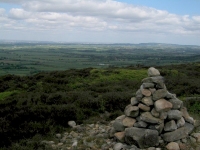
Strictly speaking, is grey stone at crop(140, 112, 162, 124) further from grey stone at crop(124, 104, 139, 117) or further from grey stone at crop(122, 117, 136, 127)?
grey stone at crop(122, 117, 136, 127)

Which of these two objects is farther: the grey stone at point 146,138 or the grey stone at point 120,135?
the grey stone at point 120,135

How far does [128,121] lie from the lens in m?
8.04

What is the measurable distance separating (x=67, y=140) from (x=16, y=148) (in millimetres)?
1676

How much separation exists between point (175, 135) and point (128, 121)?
152 cm

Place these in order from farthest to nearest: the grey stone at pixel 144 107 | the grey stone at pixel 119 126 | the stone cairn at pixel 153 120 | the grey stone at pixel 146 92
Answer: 1. the grey stone at pixel 119 126
2. the grey stone at pixel 146 92
3. the grey stone at pixel 144 107
4. the stone cairn at pixel 153 120

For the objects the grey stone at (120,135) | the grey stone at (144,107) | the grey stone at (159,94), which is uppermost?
the grey stone at (159,94)

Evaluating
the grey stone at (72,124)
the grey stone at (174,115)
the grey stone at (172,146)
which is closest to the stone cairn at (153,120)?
the grey stone at (174,115)

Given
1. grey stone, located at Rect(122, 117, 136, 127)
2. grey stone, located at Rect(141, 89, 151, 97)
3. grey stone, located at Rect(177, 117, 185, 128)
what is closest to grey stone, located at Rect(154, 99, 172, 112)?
grey stone, located at Rect(141, 89, 151, 97)

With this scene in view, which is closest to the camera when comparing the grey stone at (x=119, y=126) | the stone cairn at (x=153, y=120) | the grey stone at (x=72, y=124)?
the stone cairn at (x=153, y=120)

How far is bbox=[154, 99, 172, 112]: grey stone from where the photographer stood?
764cm

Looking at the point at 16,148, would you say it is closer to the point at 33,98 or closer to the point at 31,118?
the point at 31,118

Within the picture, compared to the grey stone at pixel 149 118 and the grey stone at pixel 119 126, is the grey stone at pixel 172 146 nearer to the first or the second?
the grey stone at pixel 149 118

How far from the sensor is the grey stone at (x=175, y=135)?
24.8 feet

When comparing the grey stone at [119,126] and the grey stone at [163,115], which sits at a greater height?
the grey stone at [163,115]
